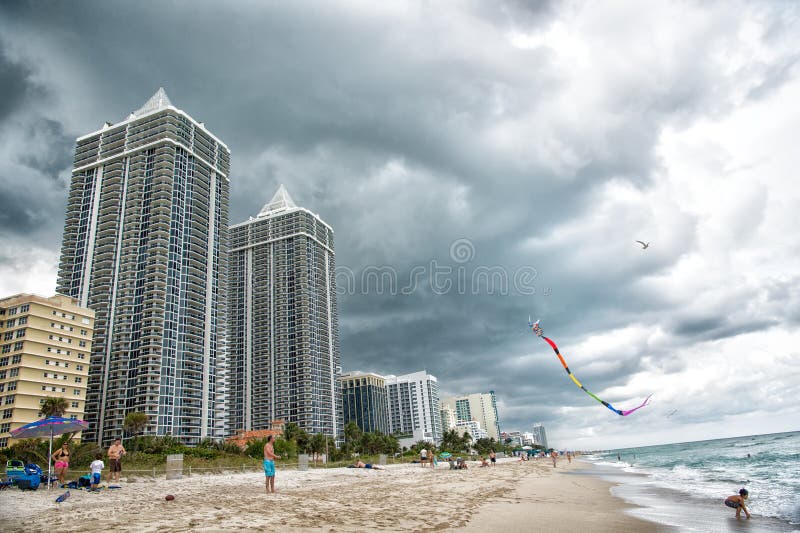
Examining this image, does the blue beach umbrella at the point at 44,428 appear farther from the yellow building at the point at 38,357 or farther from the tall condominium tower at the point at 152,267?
the tall condominium tower at the point at 152,267

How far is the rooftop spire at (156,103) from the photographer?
11294 cm

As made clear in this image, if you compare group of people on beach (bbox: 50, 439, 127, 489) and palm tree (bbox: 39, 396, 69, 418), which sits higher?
palm tree (bbox: 39, 396, 69, 418)

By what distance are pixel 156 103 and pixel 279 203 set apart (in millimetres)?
51602

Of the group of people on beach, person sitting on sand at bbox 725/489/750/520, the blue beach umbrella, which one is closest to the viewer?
person sitting on sand at bbox 725/489/750/520

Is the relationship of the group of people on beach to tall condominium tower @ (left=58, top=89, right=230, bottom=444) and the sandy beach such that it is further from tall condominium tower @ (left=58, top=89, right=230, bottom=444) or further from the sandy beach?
tall condominium tower @ (left=58, top=89, right=230, bottom=444)

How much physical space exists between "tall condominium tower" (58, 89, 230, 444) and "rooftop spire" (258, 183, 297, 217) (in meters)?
41.2

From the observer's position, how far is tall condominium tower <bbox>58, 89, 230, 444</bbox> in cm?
8719

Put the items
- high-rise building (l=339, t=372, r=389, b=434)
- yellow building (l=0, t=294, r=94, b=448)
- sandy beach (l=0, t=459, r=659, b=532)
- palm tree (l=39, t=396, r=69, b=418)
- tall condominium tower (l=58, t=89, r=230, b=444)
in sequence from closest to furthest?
1. sandy beach (l=0, t=459, r=659, b=532)
2. palm tree (l=39, t=396, r=69, b=418)
3. yellow building (l=0, t=294, r=94, b=448)
4. tall condominium tower (l=58, t=89, r=230, b=444)
5. high-rise building (l=339, t=372, r=389, b=434)

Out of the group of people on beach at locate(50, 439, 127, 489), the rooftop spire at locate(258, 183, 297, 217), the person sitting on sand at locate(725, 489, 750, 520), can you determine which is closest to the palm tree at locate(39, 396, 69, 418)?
the group of people on beach at locate(50, 439, 127, 489)

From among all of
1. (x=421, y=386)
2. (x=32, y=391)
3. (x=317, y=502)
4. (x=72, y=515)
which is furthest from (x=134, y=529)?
(x=421, y=386)

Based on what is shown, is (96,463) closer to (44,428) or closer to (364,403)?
(44,428)

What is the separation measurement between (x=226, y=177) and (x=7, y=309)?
2090 inches

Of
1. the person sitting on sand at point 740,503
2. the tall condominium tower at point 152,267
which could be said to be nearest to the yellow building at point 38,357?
the tall condominium tower at point 152,267

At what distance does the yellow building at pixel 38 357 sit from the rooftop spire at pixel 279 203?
78709 mm
